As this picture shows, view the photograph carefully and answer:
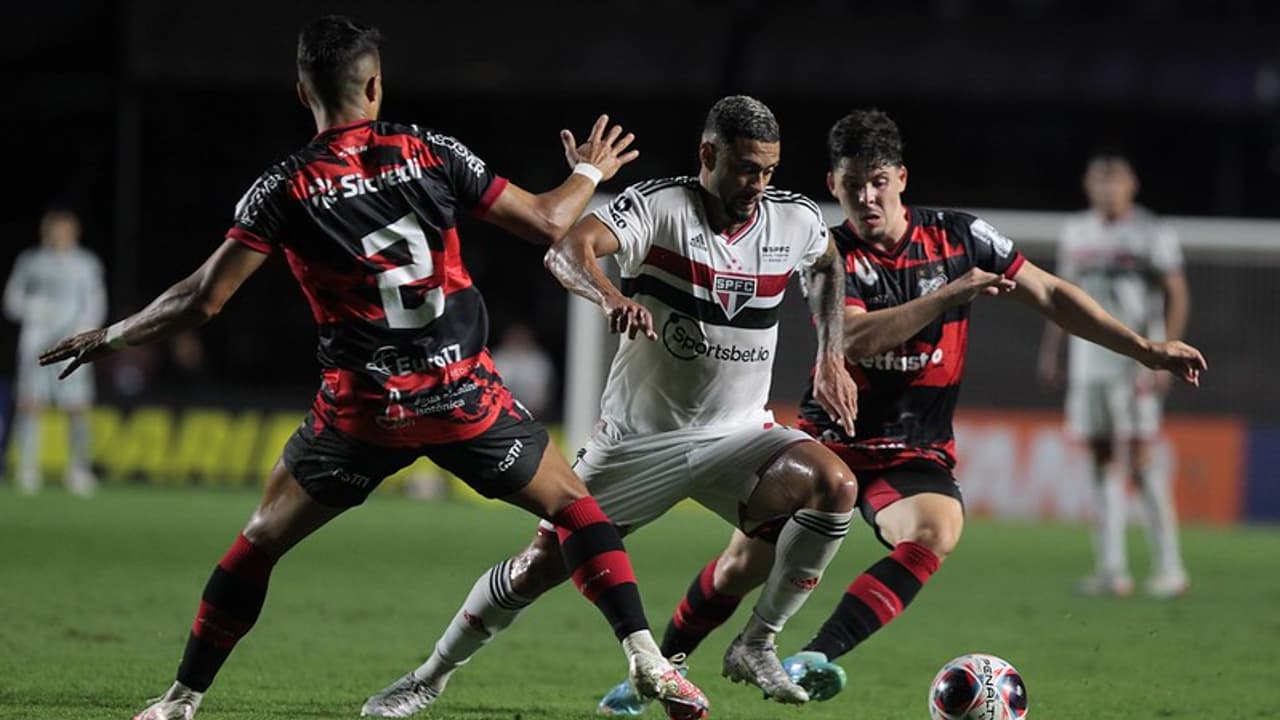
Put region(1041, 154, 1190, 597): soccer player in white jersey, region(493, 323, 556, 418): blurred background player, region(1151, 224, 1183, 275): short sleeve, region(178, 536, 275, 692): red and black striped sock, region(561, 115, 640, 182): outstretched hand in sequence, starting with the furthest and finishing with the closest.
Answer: region(493, 323, 556, 418): blurred background player
region(1151, 224, 1183, 275): short sleeve
region(1041, 154, 1190, 597): soccer player in white jersey
region(561, 115, 640, 182): outstretched hand
region(178, 536, 275, 692): red and black striped sock

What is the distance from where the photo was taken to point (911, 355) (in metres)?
6.13

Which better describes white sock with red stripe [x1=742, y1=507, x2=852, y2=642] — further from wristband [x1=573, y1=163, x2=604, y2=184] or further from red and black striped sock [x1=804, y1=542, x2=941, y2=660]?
wristband [x1=573, y1=163, x2=604, y2=184]

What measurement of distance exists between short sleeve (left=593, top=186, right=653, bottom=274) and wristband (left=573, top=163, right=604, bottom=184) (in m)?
0.18

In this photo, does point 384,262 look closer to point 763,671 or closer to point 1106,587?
point 763,671

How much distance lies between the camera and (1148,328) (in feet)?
34.6

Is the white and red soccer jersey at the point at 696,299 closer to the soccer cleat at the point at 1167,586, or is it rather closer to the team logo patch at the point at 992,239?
the team logo patch at the point at 992,239

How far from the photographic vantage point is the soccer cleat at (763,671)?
17.5 feet

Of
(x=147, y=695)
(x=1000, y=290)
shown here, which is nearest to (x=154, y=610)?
(x=147, y=695)

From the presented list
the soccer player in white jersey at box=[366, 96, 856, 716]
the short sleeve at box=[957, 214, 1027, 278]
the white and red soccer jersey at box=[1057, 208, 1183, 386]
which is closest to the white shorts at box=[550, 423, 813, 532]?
the soccer player in white jersey at box=[366, 96, 856, 716]

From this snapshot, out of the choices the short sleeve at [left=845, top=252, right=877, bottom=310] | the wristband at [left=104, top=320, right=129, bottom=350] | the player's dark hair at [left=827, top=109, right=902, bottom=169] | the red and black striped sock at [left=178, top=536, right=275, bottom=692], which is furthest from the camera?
the short sleeve at [left=845, top=252, right=877, bottom=310]

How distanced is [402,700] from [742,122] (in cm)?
200

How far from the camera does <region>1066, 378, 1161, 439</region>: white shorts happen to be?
10281 millimetres

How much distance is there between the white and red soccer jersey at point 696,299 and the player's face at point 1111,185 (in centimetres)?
495

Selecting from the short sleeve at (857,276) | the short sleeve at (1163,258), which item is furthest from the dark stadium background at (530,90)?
the short sleeve at (857,276)
